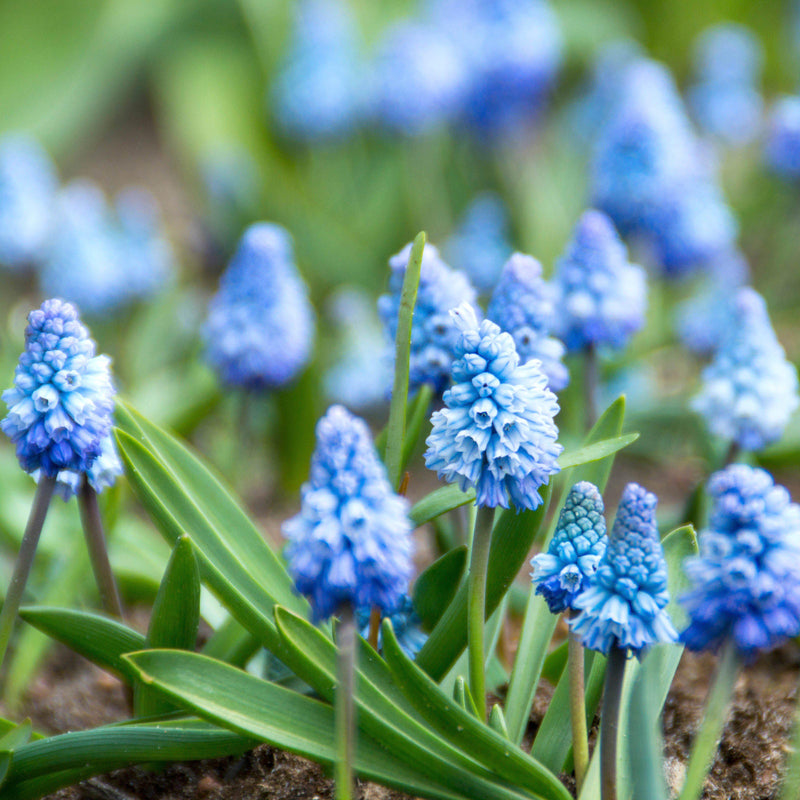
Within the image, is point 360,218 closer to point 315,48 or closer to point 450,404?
point 315,48

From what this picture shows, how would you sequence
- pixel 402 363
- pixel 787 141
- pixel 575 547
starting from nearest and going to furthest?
1. pixel 575 547
2. pixel 402 363
3. pixel 787 141

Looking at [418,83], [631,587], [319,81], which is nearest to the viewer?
[631,587]

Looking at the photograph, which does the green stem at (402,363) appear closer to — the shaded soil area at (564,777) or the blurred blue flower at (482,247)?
the shaded soil area at (564,777)

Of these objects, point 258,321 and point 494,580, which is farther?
point 258,321

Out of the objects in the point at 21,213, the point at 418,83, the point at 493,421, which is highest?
the point at 418,83

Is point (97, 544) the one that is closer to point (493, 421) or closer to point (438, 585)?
point (438, 585)

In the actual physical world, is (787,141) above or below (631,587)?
above

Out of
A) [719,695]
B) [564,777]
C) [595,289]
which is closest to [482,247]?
[595,289]
